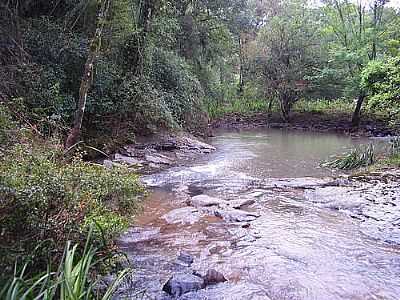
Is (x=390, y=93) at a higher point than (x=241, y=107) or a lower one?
higher

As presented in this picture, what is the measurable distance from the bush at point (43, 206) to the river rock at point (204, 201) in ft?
10.7

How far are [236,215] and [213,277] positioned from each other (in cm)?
246

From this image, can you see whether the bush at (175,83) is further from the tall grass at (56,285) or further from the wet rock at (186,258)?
the tall grass at (56,285)

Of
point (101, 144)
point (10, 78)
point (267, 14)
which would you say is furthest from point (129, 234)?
point (267, 14)

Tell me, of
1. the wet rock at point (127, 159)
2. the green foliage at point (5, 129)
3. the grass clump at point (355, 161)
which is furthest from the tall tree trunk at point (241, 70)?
the green foliage at point (5, 129)

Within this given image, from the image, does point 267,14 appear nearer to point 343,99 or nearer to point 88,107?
point 343,99

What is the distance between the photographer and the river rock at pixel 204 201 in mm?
7469

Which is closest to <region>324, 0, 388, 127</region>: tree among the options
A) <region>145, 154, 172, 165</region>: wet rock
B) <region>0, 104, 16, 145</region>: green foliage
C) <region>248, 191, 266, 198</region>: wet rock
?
<region>145, 154, 172, 165</region>: wet rock

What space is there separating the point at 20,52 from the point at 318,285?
7098 millimetres

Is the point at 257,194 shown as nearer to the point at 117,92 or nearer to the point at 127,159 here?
the point at 127,159

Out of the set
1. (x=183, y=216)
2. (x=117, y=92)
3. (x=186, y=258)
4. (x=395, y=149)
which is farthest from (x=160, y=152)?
(x=186, y=258)

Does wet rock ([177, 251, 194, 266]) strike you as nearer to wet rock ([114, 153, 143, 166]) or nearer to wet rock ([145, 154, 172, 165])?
wet rock ([114, 153, 143, 166])

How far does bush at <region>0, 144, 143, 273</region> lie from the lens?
118 inches

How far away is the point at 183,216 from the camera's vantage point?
22.1ft
